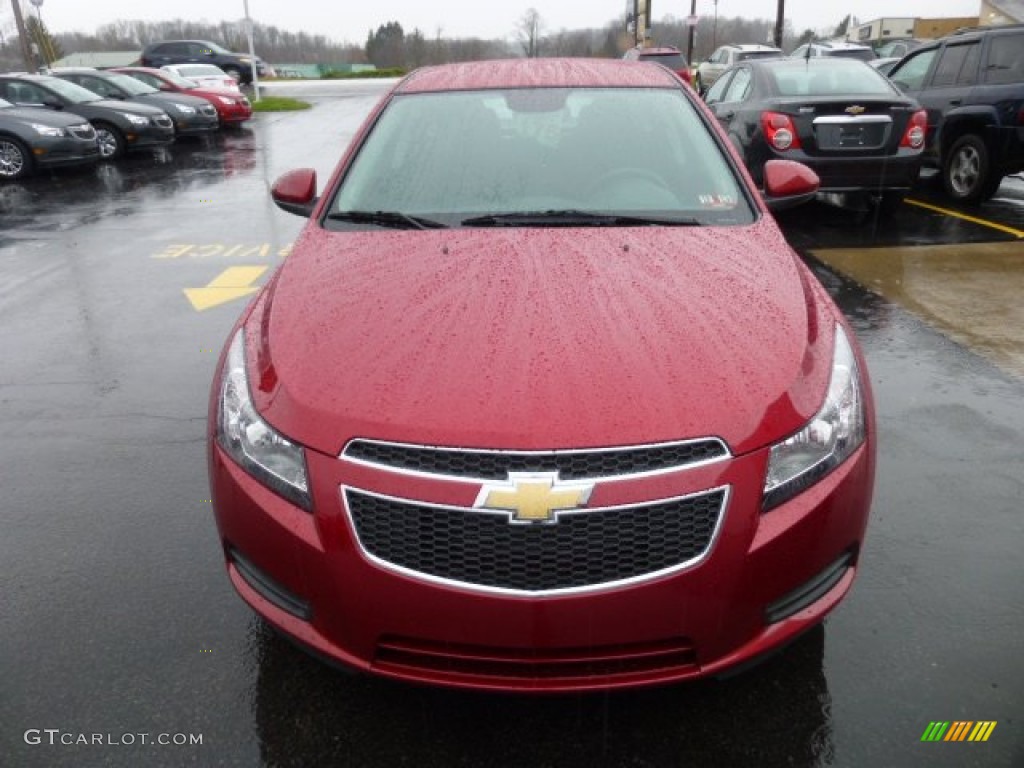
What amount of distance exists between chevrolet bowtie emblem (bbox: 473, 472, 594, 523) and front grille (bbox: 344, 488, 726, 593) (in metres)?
0.02

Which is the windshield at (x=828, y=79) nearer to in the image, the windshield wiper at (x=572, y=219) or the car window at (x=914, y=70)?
the car window at (x=914, y=70)

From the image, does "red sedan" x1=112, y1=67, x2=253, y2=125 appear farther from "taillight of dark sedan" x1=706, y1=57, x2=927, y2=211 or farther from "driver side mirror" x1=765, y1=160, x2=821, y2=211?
"driver side mirror" x1=765, y1=160, x2=821, y2=211

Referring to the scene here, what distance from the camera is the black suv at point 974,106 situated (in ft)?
27.5

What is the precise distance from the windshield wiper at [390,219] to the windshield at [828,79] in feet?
21.3

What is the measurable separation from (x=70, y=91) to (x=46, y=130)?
120 inches

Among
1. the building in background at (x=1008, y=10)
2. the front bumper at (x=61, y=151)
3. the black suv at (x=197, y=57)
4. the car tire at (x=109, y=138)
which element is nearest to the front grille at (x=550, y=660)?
the front bumper at (x=61, y=151)

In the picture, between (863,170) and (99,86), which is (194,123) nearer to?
(99,86)

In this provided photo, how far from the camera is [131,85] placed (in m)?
18.3

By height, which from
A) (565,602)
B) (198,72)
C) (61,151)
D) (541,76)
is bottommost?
(61,151)

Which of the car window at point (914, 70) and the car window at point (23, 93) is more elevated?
the car window at point (914, 70)

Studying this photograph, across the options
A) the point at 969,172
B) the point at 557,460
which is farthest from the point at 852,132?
the point at 557,460

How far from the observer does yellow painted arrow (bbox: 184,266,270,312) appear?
645cm

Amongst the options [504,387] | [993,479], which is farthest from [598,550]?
[993,479]

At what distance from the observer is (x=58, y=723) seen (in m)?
2.31
